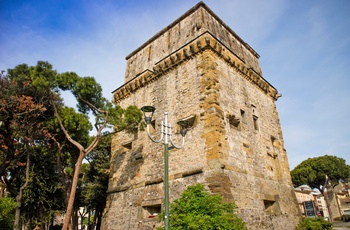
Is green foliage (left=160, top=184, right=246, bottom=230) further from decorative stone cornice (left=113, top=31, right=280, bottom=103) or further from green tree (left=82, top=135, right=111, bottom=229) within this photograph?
green tree (left=82, top=135, right=111, bottom=229)

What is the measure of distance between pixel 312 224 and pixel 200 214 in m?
6.75

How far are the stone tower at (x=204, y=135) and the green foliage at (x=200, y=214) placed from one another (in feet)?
3.13

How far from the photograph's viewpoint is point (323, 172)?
28.3m

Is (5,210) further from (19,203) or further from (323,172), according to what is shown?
(323,172)

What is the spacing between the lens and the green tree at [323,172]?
27980 mm

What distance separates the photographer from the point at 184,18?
11469 mm

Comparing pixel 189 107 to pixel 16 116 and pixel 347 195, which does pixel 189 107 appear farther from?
pixel 347 195

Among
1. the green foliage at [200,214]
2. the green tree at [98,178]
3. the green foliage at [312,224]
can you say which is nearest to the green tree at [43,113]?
the green tree at [98,178]

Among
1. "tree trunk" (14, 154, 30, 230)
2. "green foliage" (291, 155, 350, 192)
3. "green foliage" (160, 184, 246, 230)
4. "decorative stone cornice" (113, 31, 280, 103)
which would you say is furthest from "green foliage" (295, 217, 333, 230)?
"green foliage" (291, 155, 350, 192)

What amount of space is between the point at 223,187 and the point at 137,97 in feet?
21.7

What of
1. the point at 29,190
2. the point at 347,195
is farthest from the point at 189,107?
the point at 347,195

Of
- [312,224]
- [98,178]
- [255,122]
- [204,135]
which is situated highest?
[255,122]

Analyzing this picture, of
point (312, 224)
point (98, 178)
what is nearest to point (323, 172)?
point (312, 224)

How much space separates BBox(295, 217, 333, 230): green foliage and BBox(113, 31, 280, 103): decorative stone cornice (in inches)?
246
